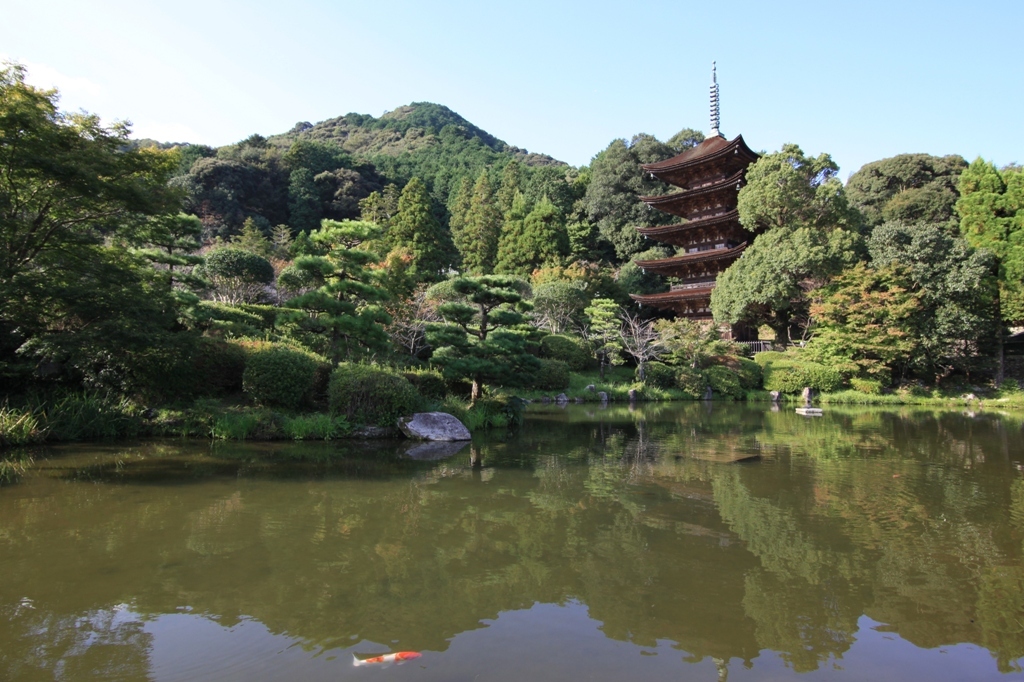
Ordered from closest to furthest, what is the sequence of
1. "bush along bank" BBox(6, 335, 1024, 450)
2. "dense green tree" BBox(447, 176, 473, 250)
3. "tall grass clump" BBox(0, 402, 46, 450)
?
"tall grass clump" BBox(0, 402, 46, 450) → "bush along bank" BBox(6, 335, 1024, 450) → "dense green tree" BBox(447, 176, 473, 250)

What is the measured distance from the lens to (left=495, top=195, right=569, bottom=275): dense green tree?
31.8 metres

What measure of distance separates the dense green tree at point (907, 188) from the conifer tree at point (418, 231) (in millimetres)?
22041

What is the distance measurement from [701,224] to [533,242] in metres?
9.43

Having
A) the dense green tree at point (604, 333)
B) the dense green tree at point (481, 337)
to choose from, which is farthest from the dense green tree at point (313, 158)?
the dense green tree at point (481, 337)

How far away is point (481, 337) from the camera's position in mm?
12641

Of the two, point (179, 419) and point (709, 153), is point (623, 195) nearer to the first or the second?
point (709, 153)

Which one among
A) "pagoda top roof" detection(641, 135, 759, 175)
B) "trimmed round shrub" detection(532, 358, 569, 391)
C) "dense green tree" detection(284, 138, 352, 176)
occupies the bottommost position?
"trimmed round shrub" detection(532, 358, 569, 391)

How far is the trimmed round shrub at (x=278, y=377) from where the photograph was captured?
10086 millimetres

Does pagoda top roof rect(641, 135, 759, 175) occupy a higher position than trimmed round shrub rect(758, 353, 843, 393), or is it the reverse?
pagoda top roof rect(641, 135, 759, 175)

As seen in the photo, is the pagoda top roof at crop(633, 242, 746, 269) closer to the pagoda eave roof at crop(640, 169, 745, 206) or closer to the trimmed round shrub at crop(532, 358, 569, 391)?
the pagoda eave roof at crop(640, 169, 745, 206)

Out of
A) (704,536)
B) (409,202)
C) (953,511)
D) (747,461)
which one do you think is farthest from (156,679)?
Result: (409,202)

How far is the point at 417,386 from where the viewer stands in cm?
1178

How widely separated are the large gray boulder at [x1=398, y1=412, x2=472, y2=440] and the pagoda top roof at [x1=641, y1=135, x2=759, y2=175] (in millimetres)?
21292

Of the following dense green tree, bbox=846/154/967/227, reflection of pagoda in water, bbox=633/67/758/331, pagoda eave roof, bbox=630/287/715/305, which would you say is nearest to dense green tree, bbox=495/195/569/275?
reflection of pagoda in water, bbox=633/67/758/331
